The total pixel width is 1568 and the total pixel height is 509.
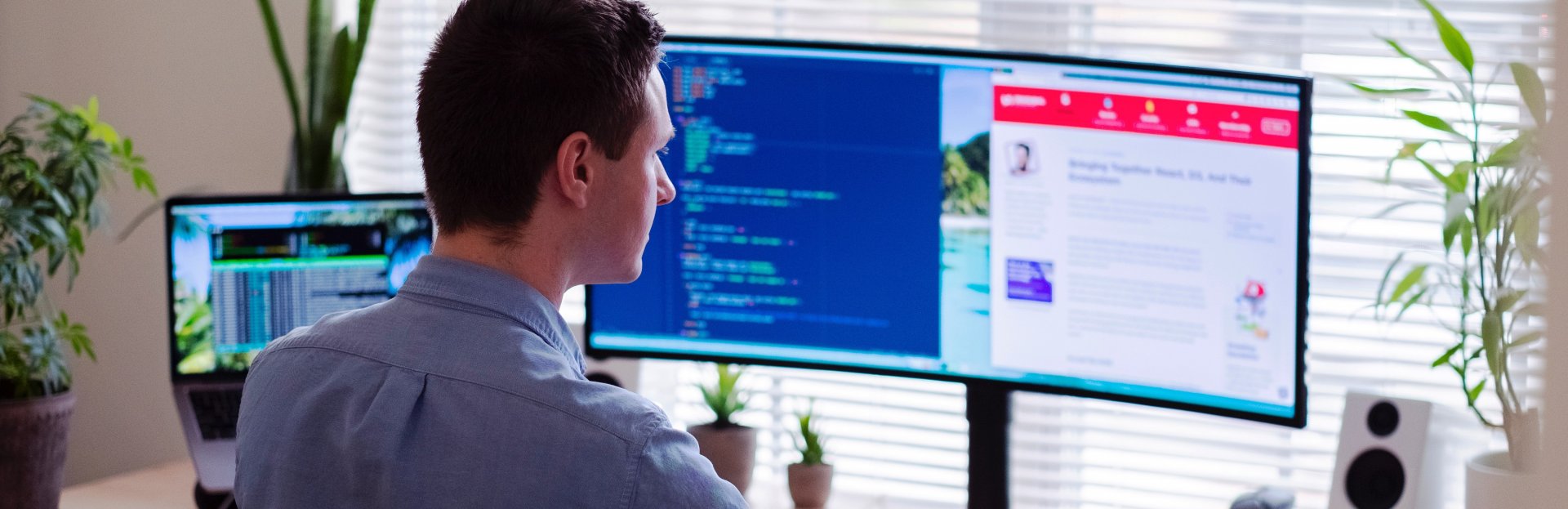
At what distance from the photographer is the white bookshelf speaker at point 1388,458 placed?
1.43 m

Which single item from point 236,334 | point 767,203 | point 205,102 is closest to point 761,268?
point 767,203

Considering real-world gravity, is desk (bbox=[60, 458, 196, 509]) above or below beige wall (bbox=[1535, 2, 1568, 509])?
below

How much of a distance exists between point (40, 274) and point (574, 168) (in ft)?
4.54

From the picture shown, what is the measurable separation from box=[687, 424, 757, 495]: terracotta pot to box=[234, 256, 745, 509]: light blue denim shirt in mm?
762

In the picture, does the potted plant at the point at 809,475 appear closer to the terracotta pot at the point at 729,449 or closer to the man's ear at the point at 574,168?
the terracotta pot at the point at 729,449

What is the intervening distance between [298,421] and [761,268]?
2.53 feet

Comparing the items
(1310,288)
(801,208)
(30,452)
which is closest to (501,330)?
(801,208)

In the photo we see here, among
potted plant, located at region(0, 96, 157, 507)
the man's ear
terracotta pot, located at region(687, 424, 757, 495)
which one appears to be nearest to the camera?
the man's ear

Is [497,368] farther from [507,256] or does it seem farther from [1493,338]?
[1493,338]

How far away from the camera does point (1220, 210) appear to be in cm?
137

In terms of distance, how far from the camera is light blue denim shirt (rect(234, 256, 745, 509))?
2.69 feet

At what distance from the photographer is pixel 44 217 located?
1.89 meters

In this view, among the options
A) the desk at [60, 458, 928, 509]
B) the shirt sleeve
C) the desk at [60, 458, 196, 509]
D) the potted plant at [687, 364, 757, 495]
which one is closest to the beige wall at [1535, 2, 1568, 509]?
the shirt sleeve

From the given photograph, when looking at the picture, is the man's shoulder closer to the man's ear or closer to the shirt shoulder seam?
the shirt shoulder seam
